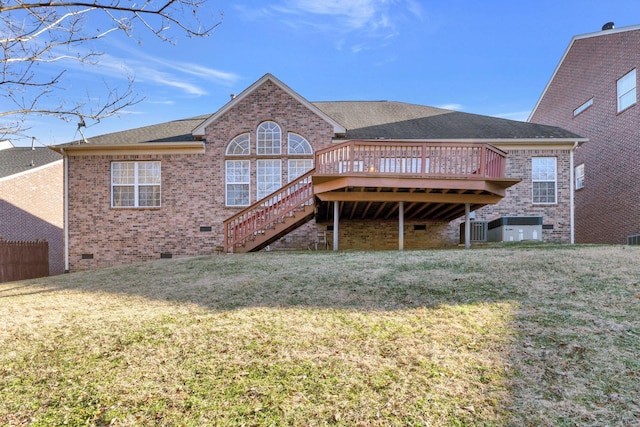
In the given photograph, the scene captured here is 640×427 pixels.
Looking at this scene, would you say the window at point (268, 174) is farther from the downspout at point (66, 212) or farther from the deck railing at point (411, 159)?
the downspout at point (66, 212)

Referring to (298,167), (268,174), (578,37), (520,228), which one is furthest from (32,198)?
(578,37)

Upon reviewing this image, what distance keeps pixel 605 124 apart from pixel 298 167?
1358 cm

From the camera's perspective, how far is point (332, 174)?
34.9 feet

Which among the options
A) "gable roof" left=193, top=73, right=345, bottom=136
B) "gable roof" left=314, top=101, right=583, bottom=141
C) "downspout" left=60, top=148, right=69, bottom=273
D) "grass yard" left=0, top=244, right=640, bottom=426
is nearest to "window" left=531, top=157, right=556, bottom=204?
"gable roof" left=314, top=101, right=583, bottom=141

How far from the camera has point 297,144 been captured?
14.1 metres

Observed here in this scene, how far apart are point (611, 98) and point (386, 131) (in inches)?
396

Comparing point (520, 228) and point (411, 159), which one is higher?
point (411, 159)

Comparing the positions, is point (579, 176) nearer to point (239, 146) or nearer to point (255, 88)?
point (255, 88)

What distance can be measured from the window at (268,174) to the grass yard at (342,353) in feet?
24.7

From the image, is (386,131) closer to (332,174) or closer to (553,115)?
(332,174)

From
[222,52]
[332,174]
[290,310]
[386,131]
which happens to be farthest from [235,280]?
[386,131]

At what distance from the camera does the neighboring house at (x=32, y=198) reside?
1922 centimetres

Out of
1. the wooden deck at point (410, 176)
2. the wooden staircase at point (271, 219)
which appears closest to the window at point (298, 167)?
the wooden staircase at point (271, 219)

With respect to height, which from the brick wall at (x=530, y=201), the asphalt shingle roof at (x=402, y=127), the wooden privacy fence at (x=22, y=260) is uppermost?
the asphalt shingle roof at (x=402, y=127)
